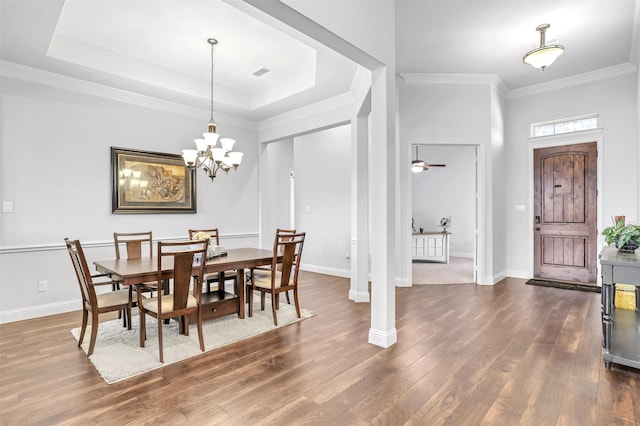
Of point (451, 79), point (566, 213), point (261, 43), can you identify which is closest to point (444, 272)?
point (566, 213)

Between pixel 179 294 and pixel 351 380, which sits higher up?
pixel 179 294

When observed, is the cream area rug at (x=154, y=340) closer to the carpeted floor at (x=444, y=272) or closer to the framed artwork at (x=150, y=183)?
the framed artwork at (x=150, y=183)

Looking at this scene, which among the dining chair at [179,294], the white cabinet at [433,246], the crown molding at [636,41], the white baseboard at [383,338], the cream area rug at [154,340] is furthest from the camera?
the white cabinet at [433,246]

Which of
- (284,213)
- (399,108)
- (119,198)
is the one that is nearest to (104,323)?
(119,198)

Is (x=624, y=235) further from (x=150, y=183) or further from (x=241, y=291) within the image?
(x=150, y=183)

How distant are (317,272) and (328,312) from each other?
2.59m

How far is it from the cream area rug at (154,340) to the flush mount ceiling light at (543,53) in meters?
3.83

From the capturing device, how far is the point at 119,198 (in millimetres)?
4484

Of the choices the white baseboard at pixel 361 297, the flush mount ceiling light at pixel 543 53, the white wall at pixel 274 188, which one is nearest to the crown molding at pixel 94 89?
the white wall at pixel 274 188

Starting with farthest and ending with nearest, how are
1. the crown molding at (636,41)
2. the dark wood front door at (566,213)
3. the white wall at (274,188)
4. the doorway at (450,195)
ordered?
the doorway at (450,195) → the white wall at (274,188) → the dark wood front door at (566,213) → the crown molding at (636,41)

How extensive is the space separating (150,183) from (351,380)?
3966 mm

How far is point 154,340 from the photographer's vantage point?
3.07m

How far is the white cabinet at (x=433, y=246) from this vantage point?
7707 mm

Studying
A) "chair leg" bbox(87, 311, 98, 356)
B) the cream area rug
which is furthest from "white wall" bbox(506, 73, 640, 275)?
"chair leg" bbox(87, 311, 98, 356)
